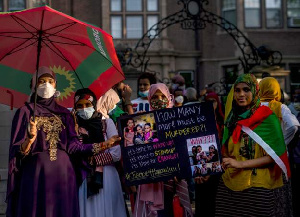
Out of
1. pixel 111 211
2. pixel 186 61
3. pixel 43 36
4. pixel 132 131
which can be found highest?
pixel 186 61

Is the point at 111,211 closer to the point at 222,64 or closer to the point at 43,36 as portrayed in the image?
the point at 43,36

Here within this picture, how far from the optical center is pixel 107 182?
18.6 ft

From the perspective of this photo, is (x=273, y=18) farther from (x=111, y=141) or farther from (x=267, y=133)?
(x=111, y=141)

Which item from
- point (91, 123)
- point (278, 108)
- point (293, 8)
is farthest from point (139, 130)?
point (293, 8)

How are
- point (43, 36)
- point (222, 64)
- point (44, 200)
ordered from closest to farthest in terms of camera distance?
1. point (44, 200)
2. point (43, 36)
3. point (222, 64)

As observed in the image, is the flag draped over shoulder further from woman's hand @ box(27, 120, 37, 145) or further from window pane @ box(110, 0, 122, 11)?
window pane @ box(110, 0, 122, 11)

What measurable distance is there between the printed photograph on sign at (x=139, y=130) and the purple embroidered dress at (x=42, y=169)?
47 cm

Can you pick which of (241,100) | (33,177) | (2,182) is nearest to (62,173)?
(33,177)

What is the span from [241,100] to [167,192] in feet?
4.22

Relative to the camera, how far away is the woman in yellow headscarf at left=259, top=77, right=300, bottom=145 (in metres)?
6.18

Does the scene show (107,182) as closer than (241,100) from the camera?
No

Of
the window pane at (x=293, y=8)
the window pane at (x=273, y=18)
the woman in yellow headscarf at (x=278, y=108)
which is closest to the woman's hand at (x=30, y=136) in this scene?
the woman in yellow headscarf at (x=278, y=108)

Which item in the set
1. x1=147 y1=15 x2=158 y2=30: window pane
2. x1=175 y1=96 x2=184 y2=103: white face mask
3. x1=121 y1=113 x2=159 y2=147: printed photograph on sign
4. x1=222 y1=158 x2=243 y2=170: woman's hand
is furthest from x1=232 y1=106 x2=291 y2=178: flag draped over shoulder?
x1=147 y1=15 x2=158 y2=30: window pane

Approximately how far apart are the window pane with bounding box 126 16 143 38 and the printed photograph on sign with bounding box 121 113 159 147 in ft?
65.9
